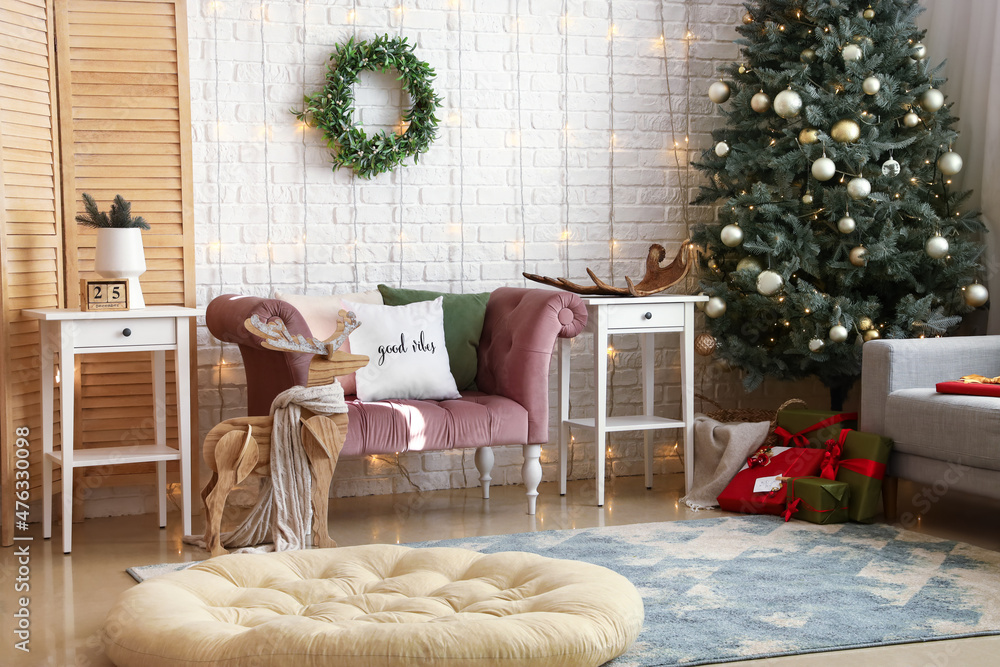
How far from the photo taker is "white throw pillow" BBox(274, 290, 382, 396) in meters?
3.58

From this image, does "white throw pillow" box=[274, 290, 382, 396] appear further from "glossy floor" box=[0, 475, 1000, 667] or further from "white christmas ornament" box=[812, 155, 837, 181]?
"white christmas ornament" box=[812, 155, 837, 181]

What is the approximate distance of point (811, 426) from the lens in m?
3.62

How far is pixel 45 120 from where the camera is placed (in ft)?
11.4

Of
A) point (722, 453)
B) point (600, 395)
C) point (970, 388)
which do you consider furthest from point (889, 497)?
point (600, 395)

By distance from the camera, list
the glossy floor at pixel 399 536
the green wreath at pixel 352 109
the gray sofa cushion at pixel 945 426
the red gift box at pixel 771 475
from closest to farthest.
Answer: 1. the glossy floor at pixel 399 536
2. the gray sofa cushion at pixel 945 426
3. the red gift box at pixel 771 475
4. the green wreath at pixel 352 109

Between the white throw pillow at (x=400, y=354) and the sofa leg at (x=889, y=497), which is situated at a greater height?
the white throw pillow at (x=400, y=354)

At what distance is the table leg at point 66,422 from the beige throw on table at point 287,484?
52cm

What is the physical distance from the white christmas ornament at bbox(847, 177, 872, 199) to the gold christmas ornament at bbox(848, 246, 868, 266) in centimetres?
20

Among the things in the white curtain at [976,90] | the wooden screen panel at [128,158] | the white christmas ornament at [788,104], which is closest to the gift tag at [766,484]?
the white curtain at [976,90]

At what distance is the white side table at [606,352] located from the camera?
3.80 metres

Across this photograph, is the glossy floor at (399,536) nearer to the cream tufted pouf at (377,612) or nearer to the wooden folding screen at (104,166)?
the cream tufted pouf at (377,612)

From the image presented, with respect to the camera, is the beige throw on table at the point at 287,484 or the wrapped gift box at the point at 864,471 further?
the wrapped gift box at the point at 864,471

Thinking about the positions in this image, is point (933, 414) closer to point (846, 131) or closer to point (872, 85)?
point (846, 131)

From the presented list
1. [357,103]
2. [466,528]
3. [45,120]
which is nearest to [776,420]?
[466,528]
